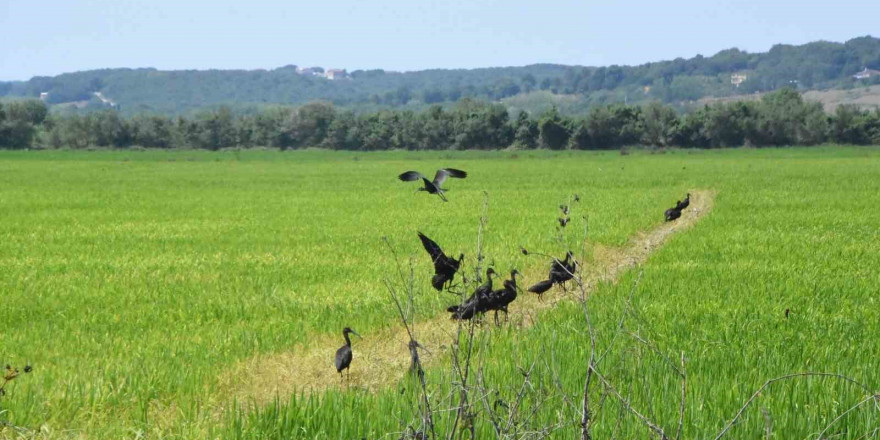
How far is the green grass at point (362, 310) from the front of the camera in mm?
5848

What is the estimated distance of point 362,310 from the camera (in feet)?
33.4

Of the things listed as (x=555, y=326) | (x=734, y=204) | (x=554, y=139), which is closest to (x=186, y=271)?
(x=555, y=326)

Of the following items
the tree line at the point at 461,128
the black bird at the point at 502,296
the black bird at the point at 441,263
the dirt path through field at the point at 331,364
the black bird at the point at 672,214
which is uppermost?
the black bird at the point at 441,263

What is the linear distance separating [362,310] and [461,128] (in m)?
105

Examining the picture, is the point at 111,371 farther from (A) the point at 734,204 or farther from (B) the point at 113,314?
(A) the point at 734,204

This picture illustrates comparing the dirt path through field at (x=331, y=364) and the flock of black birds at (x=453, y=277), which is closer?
the flock of black birds at (x=453, y=277)

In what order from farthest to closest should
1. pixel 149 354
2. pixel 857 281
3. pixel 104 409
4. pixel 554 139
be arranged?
pixel 554 139 < pixel 857 281 < pixel 149 354 < pixel 104 409

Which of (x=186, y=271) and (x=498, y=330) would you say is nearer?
(x=498, y=330)

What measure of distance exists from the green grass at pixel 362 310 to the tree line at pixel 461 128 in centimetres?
8038

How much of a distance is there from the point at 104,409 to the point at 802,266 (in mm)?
10636

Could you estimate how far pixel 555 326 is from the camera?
8742 millimetres

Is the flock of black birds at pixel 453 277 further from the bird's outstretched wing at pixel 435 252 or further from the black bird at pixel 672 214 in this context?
the black bird at pixel 672 214

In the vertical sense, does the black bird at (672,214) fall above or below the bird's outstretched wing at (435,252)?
below

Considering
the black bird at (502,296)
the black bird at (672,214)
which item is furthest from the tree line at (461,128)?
the black bird at (502,296)
